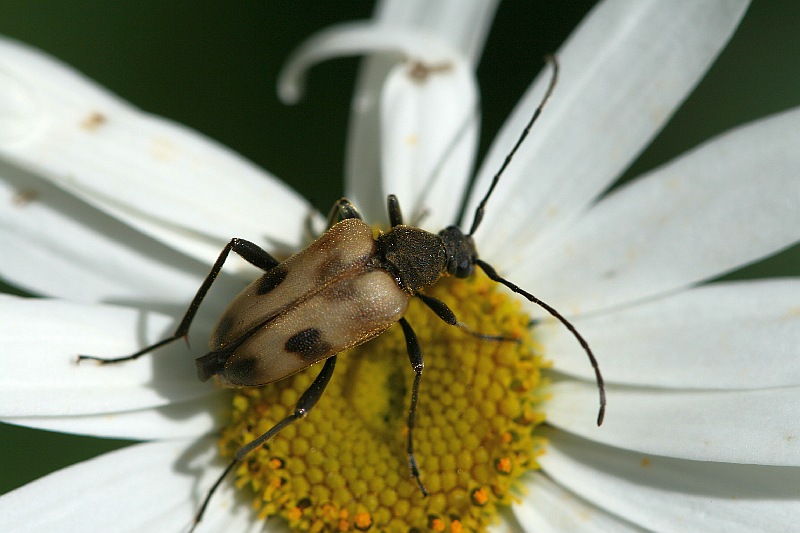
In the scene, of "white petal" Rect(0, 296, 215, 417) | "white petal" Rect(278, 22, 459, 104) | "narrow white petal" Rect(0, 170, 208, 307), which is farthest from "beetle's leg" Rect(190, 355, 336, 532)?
"white petal" Rect(278, 22, 459, 104)

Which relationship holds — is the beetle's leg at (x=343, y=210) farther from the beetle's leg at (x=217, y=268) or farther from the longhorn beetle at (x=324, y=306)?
the beetle's leg at (x=217, y=268)

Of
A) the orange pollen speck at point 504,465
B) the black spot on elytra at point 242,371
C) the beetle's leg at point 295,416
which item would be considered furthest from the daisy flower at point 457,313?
the black spot on elytra at point 242,371

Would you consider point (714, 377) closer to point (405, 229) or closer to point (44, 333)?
point (405, 229)

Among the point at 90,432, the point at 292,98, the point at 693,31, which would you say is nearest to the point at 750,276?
the point at 693,31

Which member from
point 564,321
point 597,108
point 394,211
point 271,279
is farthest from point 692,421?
point 271,279

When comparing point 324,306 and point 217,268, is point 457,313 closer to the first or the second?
point 324,306
